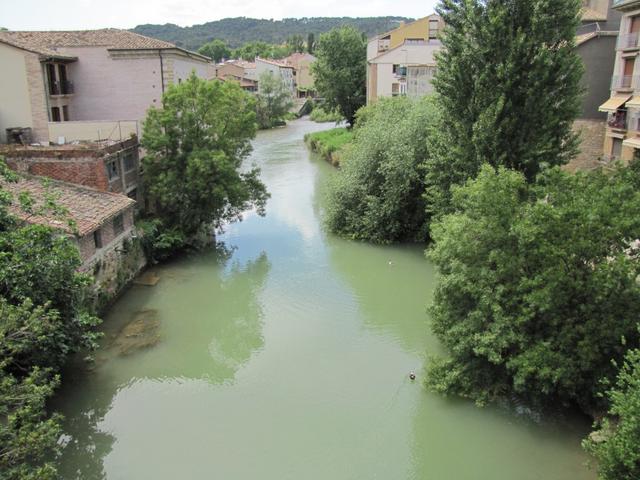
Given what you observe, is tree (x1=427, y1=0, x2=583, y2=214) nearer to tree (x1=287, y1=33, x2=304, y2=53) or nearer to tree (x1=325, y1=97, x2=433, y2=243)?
tree (x1=325, y1=97, x2=433, y2=243)

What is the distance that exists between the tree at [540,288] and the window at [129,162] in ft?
47.5

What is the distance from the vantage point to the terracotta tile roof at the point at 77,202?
664 inches

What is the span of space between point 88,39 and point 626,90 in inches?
989

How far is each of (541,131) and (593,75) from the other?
46.1 feet

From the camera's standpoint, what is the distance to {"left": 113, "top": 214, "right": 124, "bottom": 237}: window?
66.8 feet

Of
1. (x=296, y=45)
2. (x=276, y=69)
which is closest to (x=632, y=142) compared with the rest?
(x=276, y=69)

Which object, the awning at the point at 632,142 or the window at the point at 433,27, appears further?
the window at the point at 433,27

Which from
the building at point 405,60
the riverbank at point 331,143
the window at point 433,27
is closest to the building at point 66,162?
the riverbank at point 331,143

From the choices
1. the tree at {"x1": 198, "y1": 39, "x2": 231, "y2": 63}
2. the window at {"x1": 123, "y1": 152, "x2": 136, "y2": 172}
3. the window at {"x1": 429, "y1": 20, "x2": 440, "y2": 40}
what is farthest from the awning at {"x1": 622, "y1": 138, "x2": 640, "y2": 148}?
the tree at {"x1": 198, "y1": 39, "x2": 231, "y2": 63}

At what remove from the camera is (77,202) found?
19219 millimetres

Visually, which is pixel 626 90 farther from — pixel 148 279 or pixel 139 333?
pixel 139 333

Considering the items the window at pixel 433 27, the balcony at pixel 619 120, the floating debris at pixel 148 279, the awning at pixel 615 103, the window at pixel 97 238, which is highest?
the window at pixel 433 27

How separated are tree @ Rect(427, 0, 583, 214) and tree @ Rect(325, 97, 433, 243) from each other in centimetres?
491

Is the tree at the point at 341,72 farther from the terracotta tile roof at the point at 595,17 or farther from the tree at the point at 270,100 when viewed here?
the terracotta tile roof at the point at 595,17
